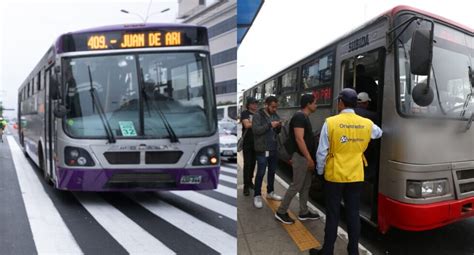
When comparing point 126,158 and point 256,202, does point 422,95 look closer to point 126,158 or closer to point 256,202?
point 256,202

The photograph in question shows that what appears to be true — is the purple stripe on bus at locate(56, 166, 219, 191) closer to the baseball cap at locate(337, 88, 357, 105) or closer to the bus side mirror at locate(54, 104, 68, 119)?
A: the bus side mirror at locate(54, 104, 68, 119)

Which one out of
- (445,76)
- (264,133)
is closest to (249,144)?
(264,133)

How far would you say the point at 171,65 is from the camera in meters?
4.12

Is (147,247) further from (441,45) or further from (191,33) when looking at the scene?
(441,45)

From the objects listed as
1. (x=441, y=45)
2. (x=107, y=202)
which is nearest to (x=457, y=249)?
(x=441, y=45)

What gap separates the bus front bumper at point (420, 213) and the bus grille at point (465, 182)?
52mm

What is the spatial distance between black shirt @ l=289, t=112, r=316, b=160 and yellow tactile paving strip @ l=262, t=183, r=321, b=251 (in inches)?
25.5

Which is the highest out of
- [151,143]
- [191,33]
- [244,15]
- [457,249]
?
[191,33]

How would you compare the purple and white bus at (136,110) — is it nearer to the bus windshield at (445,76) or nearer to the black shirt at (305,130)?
the black shirt at (305,130)

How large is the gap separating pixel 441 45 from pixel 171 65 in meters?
2.49

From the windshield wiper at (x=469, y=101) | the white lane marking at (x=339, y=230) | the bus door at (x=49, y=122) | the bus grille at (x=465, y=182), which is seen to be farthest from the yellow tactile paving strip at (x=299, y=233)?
the bus door at (x=49, y=122)

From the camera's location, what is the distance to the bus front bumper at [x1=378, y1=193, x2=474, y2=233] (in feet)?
10.7

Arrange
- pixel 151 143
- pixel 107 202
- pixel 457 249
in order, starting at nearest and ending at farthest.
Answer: pixel 457 249 < pixel 151 143 < pixel 107 202

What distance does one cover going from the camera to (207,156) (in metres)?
4.18
